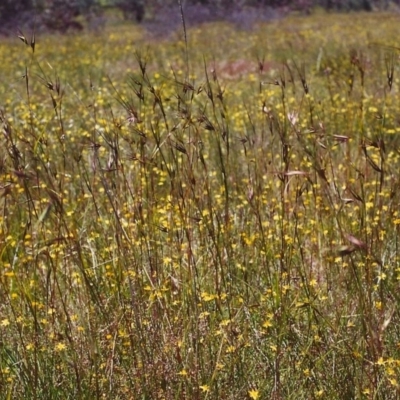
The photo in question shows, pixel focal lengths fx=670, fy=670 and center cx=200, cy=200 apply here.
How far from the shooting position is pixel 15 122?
577 centimetres

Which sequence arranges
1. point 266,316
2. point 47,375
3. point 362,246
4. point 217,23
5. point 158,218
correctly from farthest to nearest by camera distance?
point 217,23, point 158,218, point 266,316, point 47,375, point 362,246

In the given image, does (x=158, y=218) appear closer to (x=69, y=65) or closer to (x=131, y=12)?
(x=69, y=65)

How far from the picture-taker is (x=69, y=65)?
9.61 meters

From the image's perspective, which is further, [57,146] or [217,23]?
[217,23]

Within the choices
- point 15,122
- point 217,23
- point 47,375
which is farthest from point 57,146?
point 217,23

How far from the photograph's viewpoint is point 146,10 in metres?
26.1

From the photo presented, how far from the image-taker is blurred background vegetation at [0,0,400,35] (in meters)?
19.2

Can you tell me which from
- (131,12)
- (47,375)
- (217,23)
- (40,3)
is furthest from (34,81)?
(131,12)

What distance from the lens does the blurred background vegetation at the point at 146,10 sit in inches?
758

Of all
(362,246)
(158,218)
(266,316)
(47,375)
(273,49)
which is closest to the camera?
(362,246)

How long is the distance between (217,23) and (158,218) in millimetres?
15985

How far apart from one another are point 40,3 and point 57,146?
18336 mm

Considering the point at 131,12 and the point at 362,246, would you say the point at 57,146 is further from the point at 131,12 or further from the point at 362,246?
the point at 131,12

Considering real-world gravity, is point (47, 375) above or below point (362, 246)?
below
